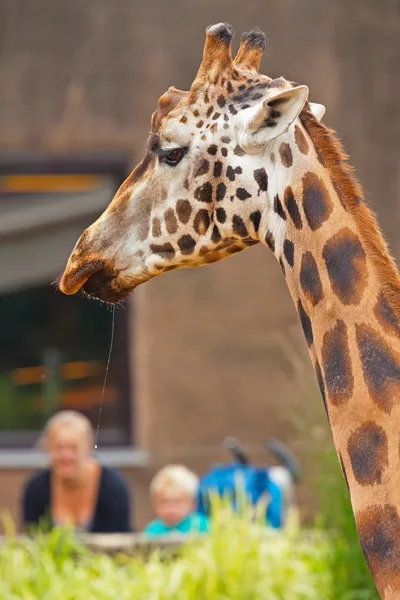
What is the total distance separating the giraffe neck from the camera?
300 centimetres

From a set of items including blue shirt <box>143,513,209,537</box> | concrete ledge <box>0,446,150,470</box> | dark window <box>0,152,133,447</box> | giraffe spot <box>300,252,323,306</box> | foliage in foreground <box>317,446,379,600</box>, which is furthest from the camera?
dark window <box>0,152,133,447</box>

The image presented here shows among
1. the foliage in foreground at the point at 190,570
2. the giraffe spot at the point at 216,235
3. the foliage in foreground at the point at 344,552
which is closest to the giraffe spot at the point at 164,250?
the giraffe spot at the point at 216,235

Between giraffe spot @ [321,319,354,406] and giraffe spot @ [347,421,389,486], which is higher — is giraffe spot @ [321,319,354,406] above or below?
above

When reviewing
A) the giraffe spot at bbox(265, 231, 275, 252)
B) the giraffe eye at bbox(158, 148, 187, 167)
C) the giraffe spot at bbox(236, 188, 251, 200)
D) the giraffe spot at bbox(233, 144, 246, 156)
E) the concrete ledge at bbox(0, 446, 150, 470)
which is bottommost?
the giraffe spot at bbox(265, 231, 275, 252)

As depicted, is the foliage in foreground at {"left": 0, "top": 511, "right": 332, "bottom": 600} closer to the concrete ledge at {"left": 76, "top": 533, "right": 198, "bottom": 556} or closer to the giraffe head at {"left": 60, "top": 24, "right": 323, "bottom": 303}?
the concrete ledge at {"left": 76, "top": 533, "right": 198, "bottom": 556}

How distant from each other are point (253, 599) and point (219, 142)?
Result: 8.96ft

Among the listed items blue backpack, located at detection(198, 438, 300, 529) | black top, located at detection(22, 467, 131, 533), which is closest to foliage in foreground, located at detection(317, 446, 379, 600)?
blue backpack, located at detection(198, 438, 300, 529)

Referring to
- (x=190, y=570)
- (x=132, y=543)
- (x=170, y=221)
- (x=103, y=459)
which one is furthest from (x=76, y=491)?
(x=170, y=221)

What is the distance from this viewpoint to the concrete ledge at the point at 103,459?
Answer: 362 inches

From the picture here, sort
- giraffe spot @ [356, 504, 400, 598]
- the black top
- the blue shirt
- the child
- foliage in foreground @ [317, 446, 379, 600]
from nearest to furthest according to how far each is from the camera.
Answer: giraffe spot @ [356, 504, 400, 598], foliage in foreground @ [317, 446, 379, 600], the blue shirt, the child, the black top

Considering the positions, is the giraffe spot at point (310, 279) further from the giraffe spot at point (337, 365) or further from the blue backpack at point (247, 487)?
the blue backpack at point (247, 487)

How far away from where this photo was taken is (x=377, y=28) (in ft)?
30.9

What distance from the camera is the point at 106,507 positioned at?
21.8 ft

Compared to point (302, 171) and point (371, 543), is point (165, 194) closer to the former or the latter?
point (302, 171)
